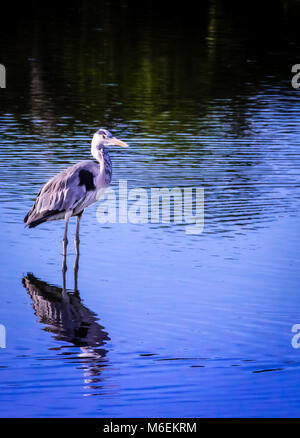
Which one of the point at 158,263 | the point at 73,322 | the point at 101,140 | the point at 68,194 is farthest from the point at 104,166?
the point at 73,322

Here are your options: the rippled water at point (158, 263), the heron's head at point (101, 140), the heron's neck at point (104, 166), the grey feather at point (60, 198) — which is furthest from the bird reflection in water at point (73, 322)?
the heron's head at point (101, 140)

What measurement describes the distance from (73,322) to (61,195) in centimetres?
279

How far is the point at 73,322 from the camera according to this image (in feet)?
34.9

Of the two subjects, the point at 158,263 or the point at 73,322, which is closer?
the point at 73,322

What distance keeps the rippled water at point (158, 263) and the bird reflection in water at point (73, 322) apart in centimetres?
2

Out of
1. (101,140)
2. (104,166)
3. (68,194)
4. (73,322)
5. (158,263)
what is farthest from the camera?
(101,140)

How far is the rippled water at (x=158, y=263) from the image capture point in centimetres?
893

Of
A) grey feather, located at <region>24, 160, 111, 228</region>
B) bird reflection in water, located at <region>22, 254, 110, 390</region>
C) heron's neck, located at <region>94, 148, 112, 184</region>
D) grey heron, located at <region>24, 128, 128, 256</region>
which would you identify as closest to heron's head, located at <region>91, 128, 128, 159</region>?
heron's neck, located at <region>94, 148, 112, 184</region>

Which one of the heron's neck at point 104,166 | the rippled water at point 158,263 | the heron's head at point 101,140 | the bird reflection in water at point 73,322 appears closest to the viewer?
the rippled water at point 158,263

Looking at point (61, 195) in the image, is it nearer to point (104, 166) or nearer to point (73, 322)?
point (104, 166)

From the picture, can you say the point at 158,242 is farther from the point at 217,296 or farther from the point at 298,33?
the point at 298,33

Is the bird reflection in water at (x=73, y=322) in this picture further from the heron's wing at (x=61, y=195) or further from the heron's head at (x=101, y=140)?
the heron's head at (x=101, y=140)

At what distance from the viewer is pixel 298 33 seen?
42.8 m

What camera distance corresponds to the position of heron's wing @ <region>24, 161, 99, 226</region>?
1307 centimetres
